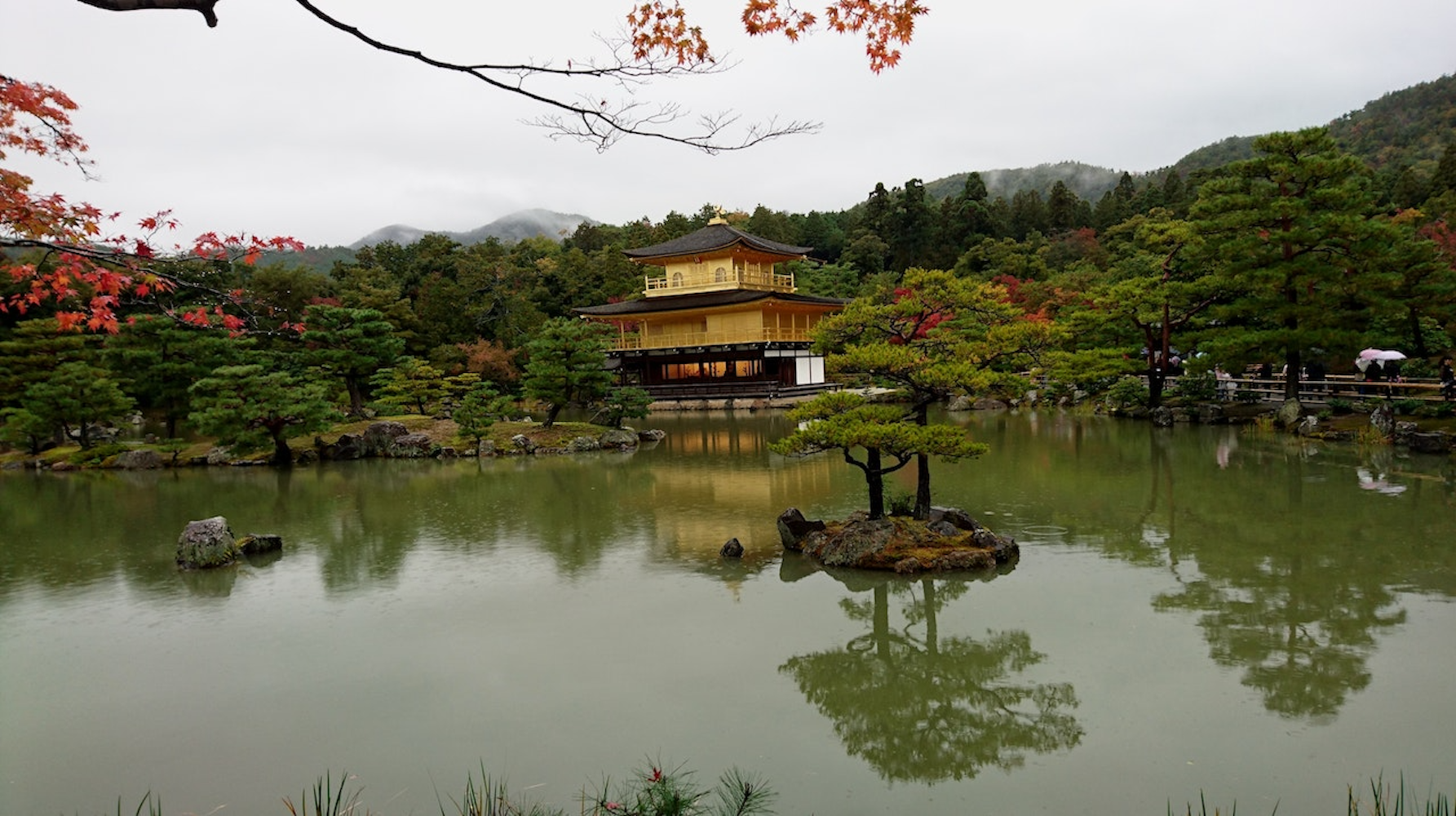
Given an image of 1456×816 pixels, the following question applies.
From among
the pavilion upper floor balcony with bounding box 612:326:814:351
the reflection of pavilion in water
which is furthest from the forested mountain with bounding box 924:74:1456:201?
the reflection of pavilion in water

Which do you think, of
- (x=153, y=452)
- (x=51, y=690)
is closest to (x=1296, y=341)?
(x=51, y=690)

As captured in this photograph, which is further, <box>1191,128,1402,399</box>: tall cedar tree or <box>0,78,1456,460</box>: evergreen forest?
<box>0,78,1456,460</box>: evergreen forest

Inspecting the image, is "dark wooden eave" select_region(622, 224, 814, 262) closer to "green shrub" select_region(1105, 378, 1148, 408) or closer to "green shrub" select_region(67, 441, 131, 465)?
"green shrub" select_region(1105, 378, 1148, 408)

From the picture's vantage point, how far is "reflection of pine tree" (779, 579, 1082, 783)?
3.93m

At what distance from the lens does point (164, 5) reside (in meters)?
2.77

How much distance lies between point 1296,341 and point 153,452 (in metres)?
22.1

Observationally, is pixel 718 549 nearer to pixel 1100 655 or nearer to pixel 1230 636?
pixel 1100 655

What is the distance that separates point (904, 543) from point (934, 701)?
9.10 feet

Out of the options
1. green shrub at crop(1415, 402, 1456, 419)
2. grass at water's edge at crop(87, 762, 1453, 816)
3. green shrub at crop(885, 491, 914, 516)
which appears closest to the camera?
grass at water's edge at crop(87, 762, 1453, 816)

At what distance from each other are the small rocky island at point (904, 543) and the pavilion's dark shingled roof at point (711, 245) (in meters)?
22.0

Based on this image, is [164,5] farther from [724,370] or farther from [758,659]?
[724,370]

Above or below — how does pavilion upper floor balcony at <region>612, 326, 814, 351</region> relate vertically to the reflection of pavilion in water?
above

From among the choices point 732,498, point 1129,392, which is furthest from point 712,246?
point 732,498

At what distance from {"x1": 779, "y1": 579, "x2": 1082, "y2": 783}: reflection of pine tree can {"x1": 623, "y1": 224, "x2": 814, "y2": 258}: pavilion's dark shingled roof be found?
24.5 metres
